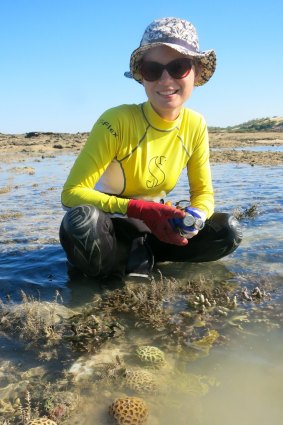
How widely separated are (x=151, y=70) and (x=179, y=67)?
0.74 feet

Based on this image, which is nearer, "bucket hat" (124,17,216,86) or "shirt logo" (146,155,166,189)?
"bucket hat" (124,17,216,86)

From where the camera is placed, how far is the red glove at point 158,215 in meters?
3.42

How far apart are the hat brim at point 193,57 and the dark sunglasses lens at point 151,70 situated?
0.36ft

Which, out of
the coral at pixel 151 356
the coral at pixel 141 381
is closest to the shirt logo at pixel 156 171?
the coral at pixel 151 356

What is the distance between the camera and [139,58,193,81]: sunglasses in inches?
136

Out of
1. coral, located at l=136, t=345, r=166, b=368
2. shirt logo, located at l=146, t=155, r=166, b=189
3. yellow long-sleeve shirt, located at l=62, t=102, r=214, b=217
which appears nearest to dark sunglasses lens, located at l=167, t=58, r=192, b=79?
yellow long-sleeve shirt, located at l=62, t=102, r=214, b=217

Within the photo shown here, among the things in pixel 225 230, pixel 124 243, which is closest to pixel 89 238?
pixel 124 243

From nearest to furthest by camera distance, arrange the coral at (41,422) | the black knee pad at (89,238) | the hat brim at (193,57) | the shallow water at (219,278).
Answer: the coral at (41,422) → the shallow water at (219,278) → the hat brim at (193,57) → the black knee pad at (89,238)

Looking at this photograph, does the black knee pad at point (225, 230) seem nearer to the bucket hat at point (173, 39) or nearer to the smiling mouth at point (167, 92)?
the smiling mouth at point (167, 92)

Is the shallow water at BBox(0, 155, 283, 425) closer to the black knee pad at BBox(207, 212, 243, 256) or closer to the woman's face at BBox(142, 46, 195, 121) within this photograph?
the black knee pad at BBox(207, 212, 243, 256)

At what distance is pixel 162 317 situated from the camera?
3143 mm

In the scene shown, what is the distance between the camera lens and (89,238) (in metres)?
3.52

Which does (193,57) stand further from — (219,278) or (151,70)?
(219,278)

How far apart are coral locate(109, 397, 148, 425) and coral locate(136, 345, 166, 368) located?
0.39 metres
